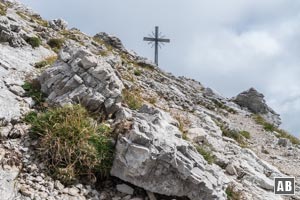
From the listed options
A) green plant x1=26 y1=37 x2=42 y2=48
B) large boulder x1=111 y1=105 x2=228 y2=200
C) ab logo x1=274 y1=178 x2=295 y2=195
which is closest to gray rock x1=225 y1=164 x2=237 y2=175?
ab logo x1=274 y1=178 x2=295 y2=195

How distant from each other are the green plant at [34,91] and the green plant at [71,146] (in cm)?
171

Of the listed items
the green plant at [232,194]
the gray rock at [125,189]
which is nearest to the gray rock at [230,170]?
the green plant at [232,194]

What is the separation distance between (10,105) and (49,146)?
2.36 metres

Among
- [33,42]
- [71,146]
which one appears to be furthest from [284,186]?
[33,42]

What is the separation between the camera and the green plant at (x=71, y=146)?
9.02m

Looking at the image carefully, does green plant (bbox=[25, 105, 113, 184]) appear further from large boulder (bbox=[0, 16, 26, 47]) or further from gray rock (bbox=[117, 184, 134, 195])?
large boulder (bbox=[0, 16, 26, 47])

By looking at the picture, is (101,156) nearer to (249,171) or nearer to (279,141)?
(249,171)

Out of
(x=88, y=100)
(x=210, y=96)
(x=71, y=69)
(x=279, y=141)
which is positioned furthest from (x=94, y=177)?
(x=210, y=96)

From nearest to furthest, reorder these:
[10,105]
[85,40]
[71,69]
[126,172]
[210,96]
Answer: [126,172] → [10,105] → [71,69] → [85,40] → [210,96]

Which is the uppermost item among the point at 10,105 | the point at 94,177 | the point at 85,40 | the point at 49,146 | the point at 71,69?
the point at 85,40

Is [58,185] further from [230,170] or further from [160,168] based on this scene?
[230,170]

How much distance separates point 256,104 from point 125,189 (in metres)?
32.7

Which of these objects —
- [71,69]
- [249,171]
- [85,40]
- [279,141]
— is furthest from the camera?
[85,40]

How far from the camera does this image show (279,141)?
81.6 feet
